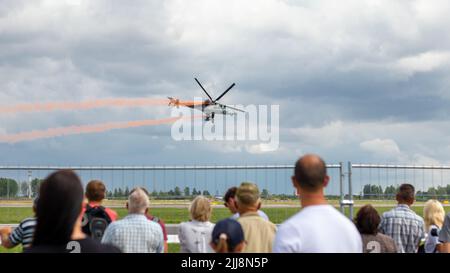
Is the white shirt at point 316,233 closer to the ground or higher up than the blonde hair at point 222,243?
higher up

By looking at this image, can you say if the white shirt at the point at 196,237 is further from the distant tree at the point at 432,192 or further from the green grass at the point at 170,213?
the distant tree at the point at 432,192

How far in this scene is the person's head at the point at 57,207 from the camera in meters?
3.75

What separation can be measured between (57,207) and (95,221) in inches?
178

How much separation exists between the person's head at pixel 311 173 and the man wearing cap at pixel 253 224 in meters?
1.77

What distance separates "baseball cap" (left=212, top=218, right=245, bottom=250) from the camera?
209 inches

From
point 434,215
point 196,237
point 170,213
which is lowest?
point 170,213

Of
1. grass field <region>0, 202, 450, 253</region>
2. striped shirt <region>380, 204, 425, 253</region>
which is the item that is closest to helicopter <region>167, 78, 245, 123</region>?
grass field <region>0, 202, 450, 253</region>

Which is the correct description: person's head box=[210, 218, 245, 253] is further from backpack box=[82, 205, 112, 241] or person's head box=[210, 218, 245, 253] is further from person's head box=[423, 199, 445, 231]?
person's head box=[423, 199, 445, 231]

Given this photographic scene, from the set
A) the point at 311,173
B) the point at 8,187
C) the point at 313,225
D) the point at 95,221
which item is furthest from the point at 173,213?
the point at 313,225

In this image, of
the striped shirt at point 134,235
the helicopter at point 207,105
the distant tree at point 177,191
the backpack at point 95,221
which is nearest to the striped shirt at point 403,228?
the striped shirt at point 134,235

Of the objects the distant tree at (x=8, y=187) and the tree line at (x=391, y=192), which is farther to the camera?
the distant tree at (x=8, y=187)

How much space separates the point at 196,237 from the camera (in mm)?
7984

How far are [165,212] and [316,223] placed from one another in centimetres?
1566

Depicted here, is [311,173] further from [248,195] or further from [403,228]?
[403,228]
